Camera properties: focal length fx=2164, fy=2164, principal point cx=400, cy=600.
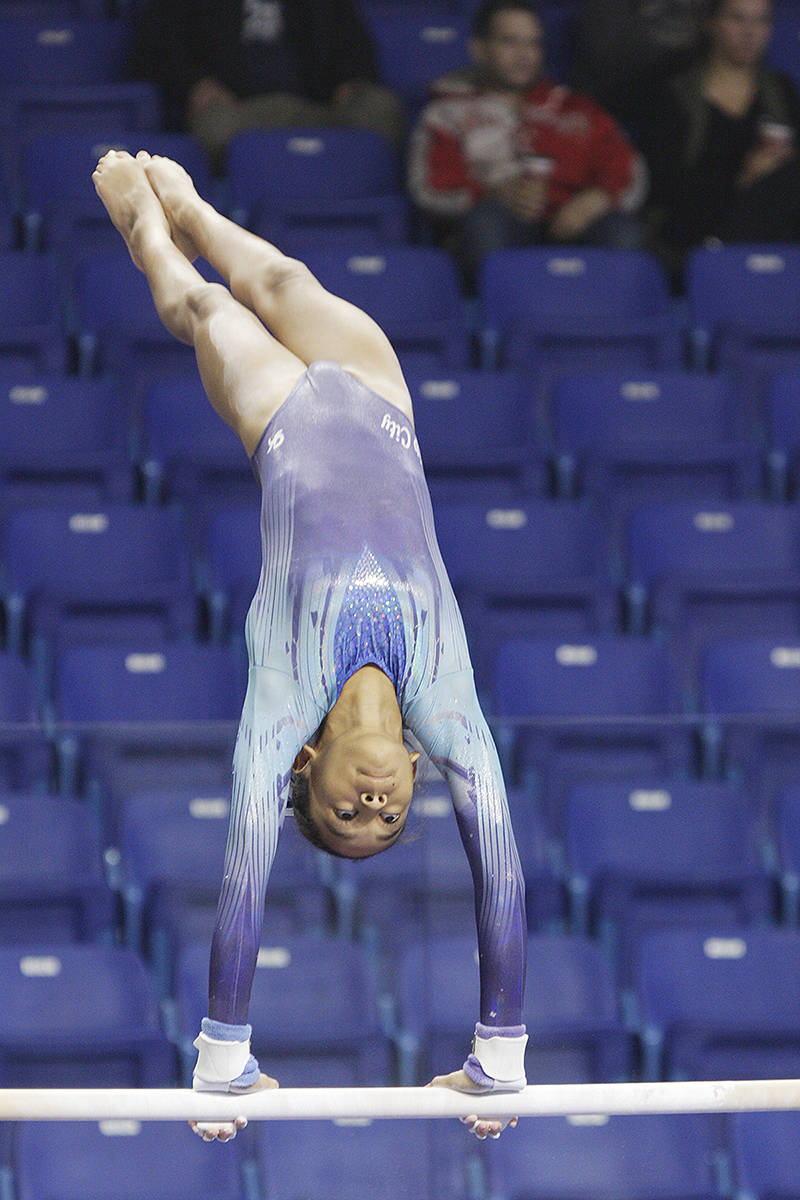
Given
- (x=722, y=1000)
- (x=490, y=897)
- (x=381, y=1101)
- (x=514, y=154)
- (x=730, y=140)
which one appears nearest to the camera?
(x=381, y=1101)

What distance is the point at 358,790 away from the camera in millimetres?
3785

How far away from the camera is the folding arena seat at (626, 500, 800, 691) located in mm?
5977

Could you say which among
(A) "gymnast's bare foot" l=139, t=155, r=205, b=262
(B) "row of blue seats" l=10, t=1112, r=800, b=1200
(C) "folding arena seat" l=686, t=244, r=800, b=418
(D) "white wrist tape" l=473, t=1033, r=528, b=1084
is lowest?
(B) "row of blue seats" l=10, t=1112, r=800, b=1200

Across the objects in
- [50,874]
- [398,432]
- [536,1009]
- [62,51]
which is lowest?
[536,1009]

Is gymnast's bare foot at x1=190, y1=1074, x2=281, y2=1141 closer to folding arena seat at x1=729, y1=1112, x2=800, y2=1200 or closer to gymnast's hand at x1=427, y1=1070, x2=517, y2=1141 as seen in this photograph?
gymnast's hand at x1=427, y1=1070, x2=517, y2=1141

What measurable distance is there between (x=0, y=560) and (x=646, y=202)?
2710 mm

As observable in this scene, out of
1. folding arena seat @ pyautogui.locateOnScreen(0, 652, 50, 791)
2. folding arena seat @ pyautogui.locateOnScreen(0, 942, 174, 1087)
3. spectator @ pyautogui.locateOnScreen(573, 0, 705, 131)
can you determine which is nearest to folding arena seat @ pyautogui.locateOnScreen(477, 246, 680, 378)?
spectator @ pyautogui.locateOnScreen(573, 0, 705, 131)

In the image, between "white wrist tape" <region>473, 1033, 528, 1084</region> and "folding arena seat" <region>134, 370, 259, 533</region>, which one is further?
"folding arena seat" <region>134, 370, 259, 533</region>

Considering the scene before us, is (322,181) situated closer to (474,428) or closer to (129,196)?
(474,428)

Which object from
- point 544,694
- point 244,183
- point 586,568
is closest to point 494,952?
point 544,694

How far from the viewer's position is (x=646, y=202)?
7.36 metres

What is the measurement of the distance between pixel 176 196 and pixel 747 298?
2739mm

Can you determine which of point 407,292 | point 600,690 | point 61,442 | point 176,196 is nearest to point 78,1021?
point 600,690

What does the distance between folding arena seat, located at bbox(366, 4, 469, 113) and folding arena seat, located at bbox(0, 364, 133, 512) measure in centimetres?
202
